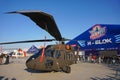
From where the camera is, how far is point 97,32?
34.6m

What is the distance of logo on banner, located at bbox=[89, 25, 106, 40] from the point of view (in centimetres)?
3331

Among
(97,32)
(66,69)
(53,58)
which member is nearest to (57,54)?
(53,58)

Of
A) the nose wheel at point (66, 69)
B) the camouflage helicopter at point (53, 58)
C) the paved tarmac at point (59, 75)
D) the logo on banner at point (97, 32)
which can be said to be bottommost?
the paved tarmac at point (59, 75)

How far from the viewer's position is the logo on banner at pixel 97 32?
33.3 metres

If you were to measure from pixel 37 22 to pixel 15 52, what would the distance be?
174 ft

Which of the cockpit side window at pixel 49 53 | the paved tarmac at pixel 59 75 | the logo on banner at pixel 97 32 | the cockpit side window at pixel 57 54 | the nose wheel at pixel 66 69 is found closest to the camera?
the paved tarmac at pixel 59 75

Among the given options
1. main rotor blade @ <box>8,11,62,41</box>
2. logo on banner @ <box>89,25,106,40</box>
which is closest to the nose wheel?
main rotor blade @ <box>8,11,62,41</box>

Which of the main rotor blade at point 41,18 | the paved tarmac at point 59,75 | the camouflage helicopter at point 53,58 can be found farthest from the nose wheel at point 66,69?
the main rotor blade at point 41,18

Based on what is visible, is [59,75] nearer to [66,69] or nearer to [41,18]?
[66,69]

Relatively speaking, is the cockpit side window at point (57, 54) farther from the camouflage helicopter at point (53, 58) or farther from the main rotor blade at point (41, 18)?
the main rotor blade at point (41, 18)

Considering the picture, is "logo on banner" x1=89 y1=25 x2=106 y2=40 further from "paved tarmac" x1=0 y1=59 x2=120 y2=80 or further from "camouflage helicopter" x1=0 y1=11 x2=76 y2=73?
"camouflage helicopter" x1=0 y1=11 x2=76 y2=73

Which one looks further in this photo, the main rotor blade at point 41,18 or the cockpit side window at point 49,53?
the cockpit side window at point 49,53

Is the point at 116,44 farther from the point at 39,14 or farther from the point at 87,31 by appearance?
the point at 39,14

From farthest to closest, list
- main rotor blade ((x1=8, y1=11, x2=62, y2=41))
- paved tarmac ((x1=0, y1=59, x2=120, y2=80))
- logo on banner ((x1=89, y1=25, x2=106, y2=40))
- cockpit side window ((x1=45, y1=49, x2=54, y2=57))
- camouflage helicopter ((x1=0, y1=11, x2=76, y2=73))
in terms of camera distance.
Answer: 1. logo on banner ((x1=89, y1=25, x2=106, y2=40))
2. cockpit side window ((x1=45, y1=49, x2=54, y2=57))
3. camouflage helicopter ((x1=0, y1=11, x2=76, y2=73))
4. paved tarmac ((x1=0, y1=59, x2=120, y2=80))
5. main rotor blade ((x1=8, y1=11, x2=62, y2=41))
